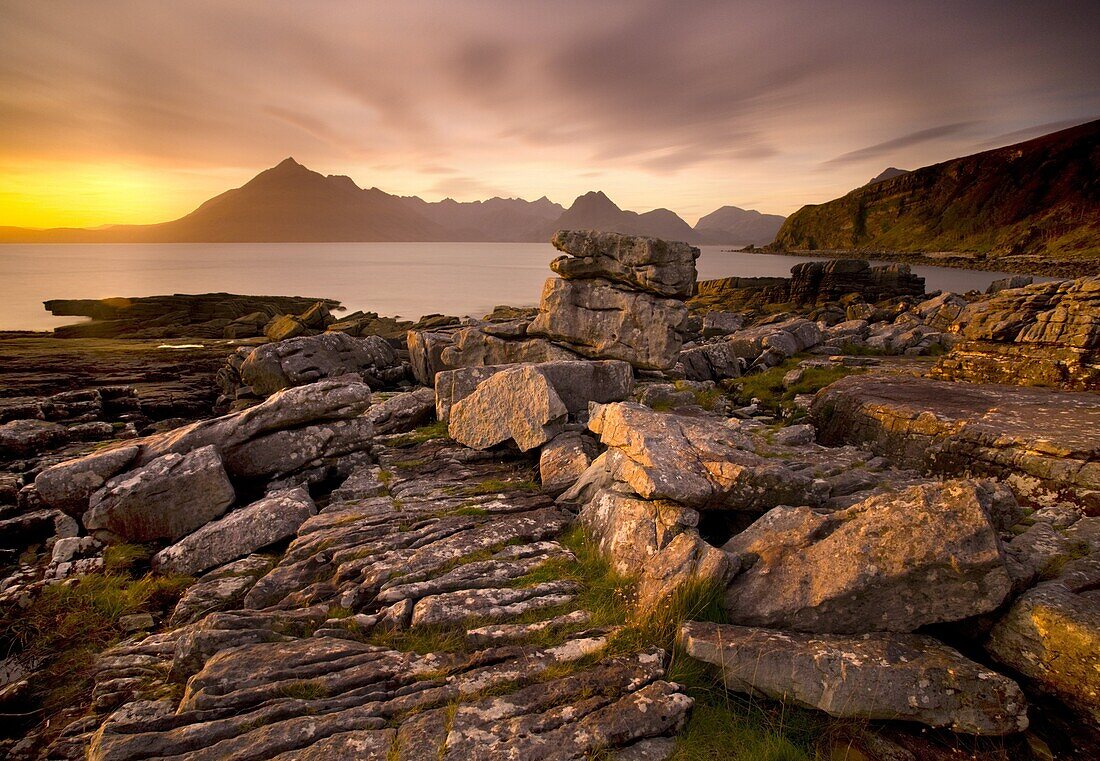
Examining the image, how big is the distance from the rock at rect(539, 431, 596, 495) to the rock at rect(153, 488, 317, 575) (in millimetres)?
5188

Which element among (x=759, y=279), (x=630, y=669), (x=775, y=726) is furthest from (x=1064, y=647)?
(x=759, y=279)

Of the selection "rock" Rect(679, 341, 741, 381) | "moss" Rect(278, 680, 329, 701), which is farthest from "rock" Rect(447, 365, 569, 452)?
"rock" Rect(679, 341, 741, 381)

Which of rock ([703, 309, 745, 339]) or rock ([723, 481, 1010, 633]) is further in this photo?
rock ([703, 309, 745, 339])

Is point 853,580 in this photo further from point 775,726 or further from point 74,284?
point 74,284

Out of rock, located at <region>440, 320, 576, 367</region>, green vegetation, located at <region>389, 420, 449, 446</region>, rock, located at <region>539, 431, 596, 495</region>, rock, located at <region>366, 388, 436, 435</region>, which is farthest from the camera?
rock, located at <region>440, 320, 576, 367</region>

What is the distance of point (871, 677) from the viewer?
5.38m

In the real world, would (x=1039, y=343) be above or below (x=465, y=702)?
above

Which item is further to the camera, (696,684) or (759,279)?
(759,279)

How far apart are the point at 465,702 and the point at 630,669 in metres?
1.96

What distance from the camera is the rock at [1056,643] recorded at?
16.7ft

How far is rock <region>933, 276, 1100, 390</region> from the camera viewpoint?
14609mm

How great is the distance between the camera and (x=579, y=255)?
2047 cm

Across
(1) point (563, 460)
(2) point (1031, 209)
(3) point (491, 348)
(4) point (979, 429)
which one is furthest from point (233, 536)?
(2) point (1031, 209)

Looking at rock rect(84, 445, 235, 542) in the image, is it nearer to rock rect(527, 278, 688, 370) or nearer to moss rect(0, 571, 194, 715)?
moss rect(0, 571, 194, 715)
